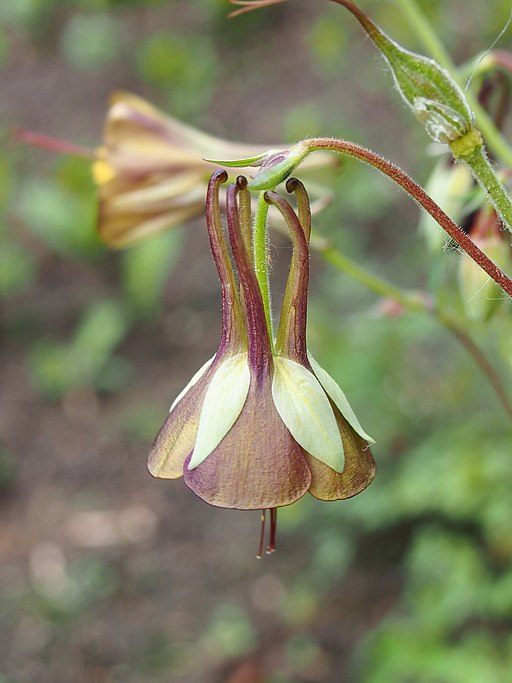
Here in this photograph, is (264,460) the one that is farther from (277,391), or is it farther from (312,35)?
(312,35)

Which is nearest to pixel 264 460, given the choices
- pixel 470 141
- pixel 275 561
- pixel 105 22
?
pixel 470 141

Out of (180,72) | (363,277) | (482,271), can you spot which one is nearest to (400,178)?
(482,271)

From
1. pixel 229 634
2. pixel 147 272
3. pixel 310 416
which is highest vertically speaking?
pixel 147 272

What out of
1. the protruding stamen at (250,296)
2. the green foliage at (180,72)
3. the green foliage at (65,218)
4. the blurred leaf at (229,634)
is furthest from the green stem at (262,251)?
the green foliage at (180,72)

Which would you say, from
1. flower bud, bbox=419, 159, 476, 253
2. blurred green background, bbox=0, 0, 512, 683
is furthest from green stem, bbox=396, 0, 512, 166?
blurred green background, bbox=0, 0, 512, 683

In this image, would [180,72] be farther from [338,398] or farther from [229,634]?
[338,398]

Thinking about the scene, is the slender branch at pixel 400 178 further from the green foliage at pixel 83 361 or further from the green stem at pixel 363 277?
the green foliage at pixel 83 361
